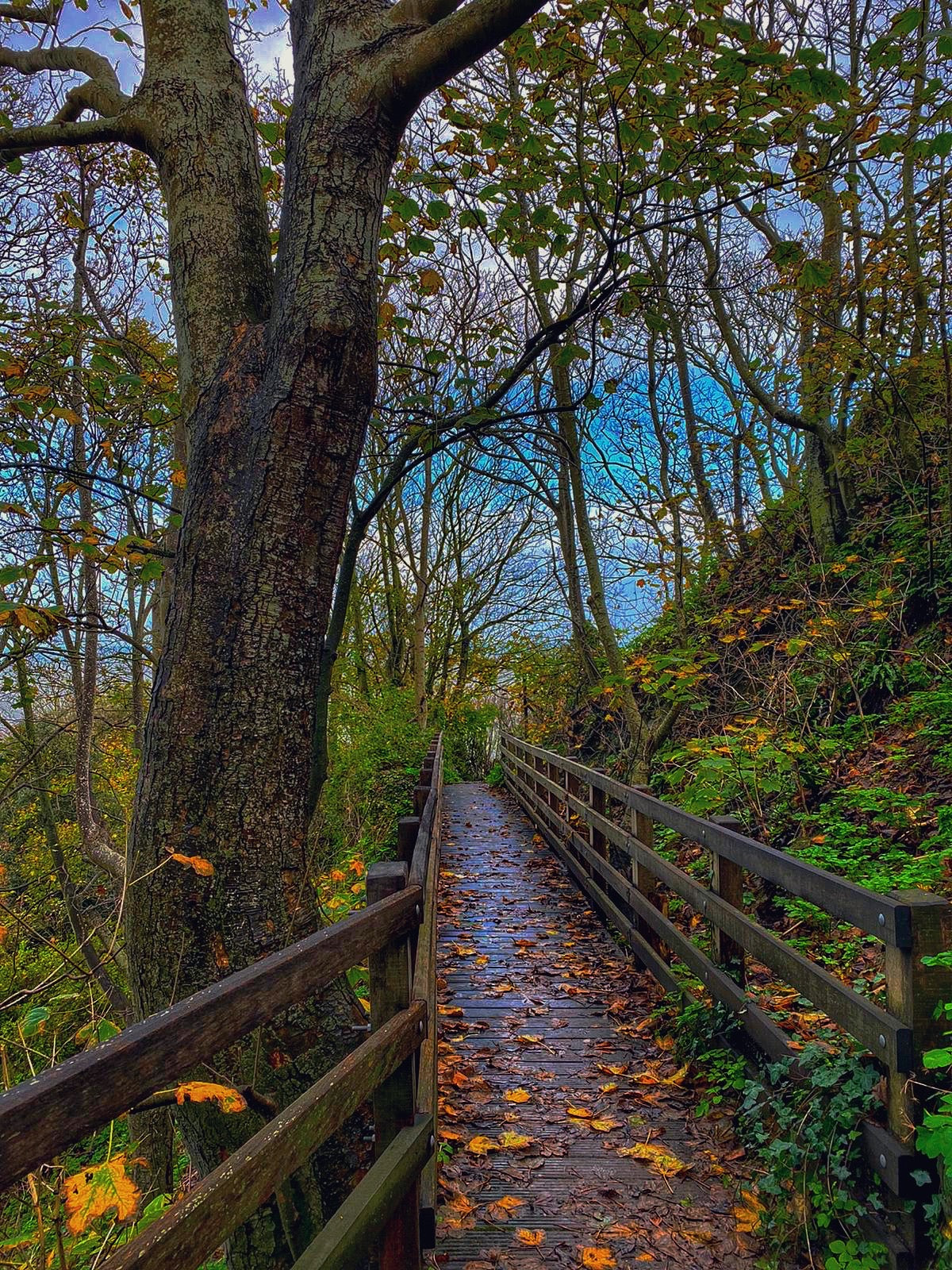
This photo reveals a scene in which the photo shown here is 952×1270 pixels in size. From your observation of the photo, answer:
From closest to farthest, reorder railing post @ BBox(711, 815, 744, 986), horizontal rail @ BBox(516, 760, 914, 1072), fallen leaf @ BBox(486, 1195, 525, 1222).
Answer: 1. horizontal rail @ BBox(516, 760, 914, 1072)
2. fallen leaf @ BBox(486, 1195, 525, 1222)
3. railing post @ BBox(711, 815, 744, 986)

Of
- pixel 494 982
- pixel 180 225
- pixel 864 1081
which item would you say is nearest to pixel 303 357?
pixel 180 225

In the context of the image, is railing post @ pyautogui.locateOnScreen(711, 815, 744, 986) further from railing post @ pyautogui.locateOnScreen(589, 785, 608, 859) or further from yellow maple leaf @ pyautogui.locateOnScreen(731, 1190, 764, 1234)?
railing post @ pyautogui.locateOnScreen(589, 785, 608, 859)

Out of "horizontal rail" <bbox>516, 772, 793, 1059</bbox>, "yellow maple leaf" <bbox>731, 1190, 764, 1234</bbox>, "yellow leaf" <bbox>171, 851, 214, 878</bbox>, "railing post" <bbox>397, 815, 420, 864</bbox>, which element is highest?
"yellow leaf" <bbox>171, 851, 214, 878</bbox>

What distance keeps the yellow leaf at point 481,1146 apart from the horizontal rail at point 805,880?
1.72 meters

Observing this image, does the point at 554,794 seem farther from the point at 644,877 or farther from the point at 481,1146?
the point at 481,1146

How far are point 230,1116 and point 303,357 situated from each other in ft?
7.93

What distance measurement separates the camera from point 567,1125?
352cm

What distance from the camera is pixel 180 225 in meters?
2.82

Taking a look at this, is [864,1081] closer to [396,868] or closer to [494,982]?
[396,868]

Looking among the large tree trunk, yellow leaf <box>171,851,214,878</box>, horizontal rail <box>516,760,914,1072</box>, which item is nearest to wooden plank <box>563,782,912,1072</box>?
horizontal rail <box>516,760,914,1072</box>

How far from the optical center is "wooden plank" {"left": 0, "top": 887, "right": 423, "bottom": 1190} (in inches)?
37.3

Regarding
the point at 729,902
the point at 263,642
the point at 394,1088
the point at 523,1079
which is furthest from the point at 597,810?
the point at 263,642

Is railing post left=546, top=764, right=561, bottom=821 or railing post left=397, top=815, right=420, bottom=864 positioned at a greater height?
railing post left=397, top=815, right=420, bottom=864

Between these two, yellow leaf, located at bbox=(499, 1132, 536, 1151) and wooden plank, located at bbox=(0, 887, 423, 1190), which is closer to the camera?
wooden plank, located at bbox=(0, 887, 423, 1190)
